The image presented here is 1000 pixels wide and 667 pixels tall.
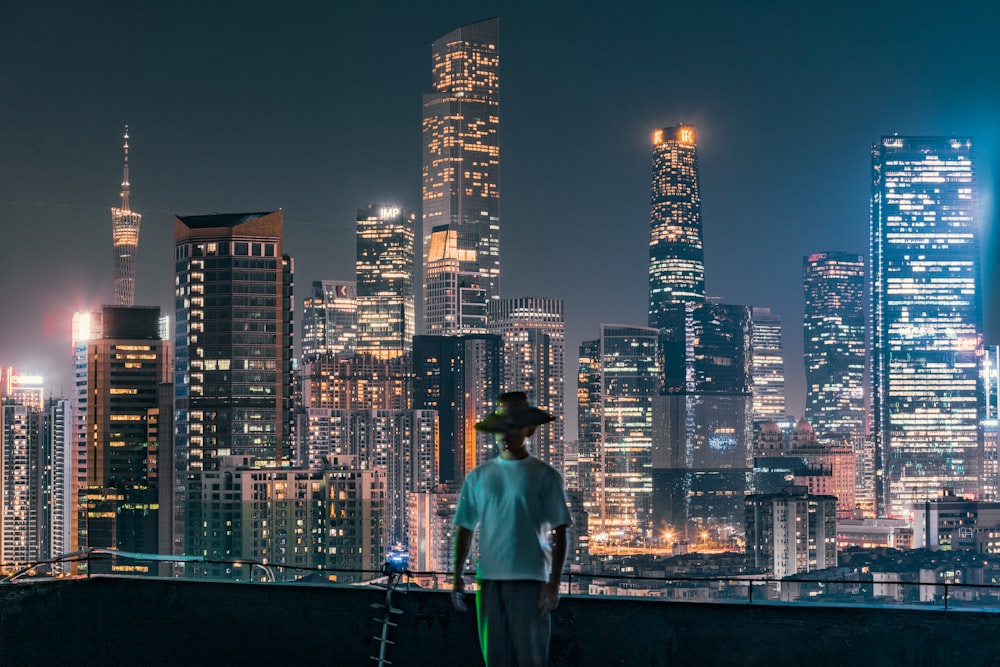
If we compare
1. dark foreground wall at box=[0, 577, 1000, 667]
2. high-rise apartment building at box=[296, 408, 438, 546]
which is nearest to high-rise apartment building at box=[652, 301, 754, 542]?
high-rise apartment building at box=[296, 408, 438, 546]

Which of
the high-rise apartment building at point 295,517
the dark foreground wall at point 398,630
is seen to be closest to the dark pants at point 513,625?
the dark foreground wall at point 398,630

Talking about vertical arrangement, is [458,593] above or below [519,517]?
below

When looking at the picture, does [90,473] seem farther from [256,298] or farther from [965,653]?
[965,653]

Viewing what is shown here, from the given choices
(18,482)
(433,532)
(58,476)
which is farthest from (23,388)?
(433,532)

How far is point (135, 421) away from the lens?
109 metres

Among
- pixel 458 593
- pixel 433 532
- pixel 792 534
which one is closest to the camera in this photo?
pixel 458 593

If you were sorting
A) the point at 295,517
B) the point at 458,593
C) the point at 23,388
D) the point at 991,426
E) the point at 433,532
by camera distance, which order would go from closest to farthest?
the point at 458,593, the point at 295,517, the point at 433,532, the point at 23,388, the point at 991,426

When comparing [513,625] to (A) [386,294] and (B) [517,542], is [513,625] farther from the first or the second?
(A) [386,294]

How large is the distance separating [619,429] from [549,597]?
6691 inches

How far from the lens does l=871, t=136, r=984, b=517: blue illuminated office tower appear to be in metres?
176

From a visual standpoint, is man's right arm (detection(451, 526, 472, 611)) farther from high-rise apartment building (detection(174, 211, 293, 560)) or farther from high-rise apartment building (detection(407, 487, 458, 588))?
high-rise apartment building (detection(174, 211, 293, 560))

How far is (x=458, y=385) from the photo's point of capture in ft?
500

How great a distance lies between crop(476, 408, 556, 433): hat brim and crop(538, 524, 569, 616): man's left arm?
18.3 inches

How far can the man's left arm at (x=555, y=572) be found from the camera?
6.10m
